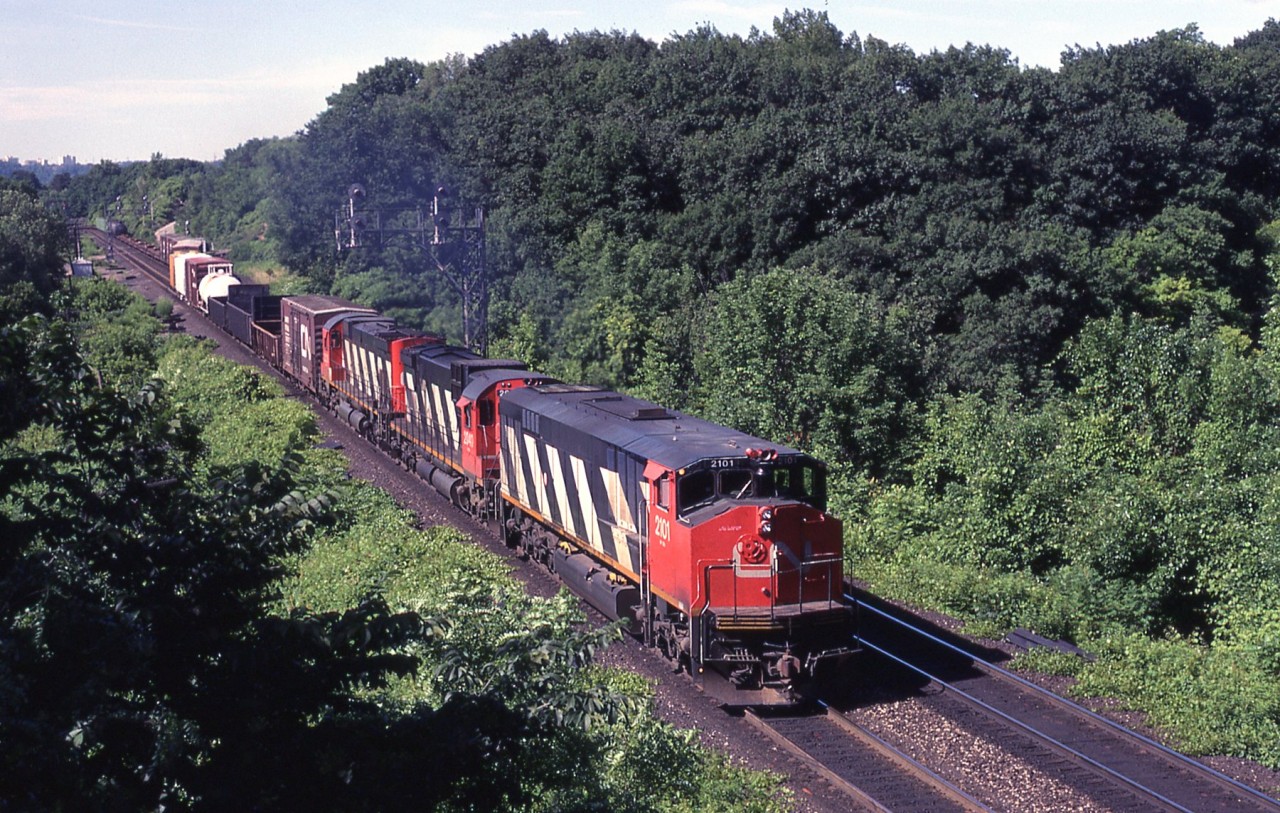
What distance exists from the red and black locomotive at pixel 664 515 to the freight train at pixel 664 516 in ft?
0.08

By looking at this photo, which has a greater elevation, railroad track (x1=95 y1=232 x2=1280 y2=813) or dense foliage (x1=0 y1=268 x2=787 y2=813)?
dense foliage (x1=0 y1=268 x2=787 y2=813)

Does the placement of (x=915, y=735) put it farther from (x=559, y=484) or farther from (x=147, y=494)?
(x=147, y=494)

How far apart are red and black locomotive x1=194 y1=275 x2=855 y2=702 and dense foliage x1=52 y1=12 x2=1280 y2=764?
458 cm

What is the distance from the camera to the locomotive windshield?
593 inches

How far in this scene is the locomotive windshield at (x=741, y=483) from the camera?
1507cm

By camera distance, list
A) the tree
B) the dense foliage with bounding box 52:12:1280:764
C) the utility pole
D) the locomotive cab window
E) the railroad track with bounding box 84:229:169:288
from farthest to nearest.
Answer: the railroad track with bounding box 84:229:169:288
the tree
the utility pole
the dense foliage with bounding box 52:12:1280:764
the locomotive cab window

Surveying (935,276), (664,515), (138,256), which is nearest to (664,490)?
(664,515)

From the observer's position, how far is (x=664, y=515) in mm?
15375

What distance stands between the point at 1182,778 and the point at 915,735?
303cm

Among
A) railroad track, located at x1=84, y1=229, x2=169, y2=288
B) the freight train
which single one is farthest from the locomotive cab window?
railroad track, located at x1=84, y1=229, x2=169, y2=288

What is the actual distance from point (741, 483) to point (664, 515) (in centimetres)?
111

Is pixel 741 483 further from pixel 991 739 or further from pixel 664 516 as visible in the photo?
pixel 991 739

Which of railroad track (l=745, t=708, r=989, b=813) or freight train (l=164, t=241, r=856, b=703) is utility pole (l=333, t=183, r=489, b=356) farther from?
railroad track (l=745, t=708, r=989, b=813)

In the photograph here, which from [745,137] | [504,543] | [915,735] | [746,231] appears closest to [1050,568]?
[915,735]
